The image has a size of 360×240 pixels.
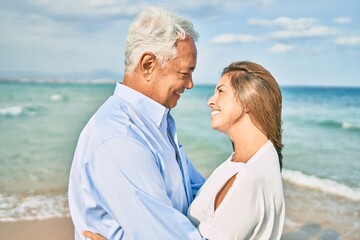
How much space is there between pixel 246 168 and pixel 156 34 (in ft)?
2.20

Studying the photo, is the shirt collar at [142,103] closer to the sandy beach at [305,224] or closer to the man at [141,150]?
the man at [141,150]

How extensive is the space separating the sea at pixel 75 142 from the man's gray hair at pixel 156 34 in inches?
189

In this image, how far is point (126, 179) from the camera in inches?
75.7

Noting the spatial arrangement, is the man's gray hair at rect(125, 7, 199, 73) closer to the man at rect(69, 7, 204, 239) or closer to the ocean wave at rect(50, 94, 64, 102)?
the man at rect(69, 7, 204, 239)

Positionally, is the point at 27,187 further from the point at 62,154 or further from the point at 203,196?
the point at 203,196

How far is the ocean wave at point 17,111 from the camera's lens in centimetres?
1987

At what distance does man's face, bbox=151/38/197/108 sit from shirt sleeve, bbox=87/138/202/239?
40cm

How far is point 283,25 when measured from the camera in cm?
3688

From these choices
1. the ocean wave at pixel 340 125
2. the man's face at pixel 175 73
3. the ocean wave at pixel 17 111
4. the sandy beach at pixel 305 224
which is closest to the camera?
the man's face at pixel 175 73

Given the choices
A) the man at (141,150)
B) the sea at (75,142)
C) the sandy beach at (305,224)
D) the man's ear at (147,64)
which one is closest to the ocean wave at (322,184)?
the sea at (75,142)

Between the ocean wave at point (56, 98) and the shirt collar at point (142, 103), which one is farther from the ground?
the shirt collar at point (142, 103)

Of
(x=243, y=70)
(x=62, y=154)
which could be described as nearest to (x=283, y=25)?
(x=62, y=154)

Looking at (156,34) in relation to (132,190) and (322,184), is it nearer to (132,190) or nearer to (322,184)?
(132,190)

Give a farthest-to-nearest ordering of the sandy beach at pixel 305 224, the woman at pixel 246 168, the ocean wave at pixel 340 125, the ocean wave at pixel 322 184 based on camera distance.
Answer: the ocean wave at pixel 340 125, the ocean wave at pixel 322 184, the sandy beach at pixel 305 224, the woman at pixel 246 168
